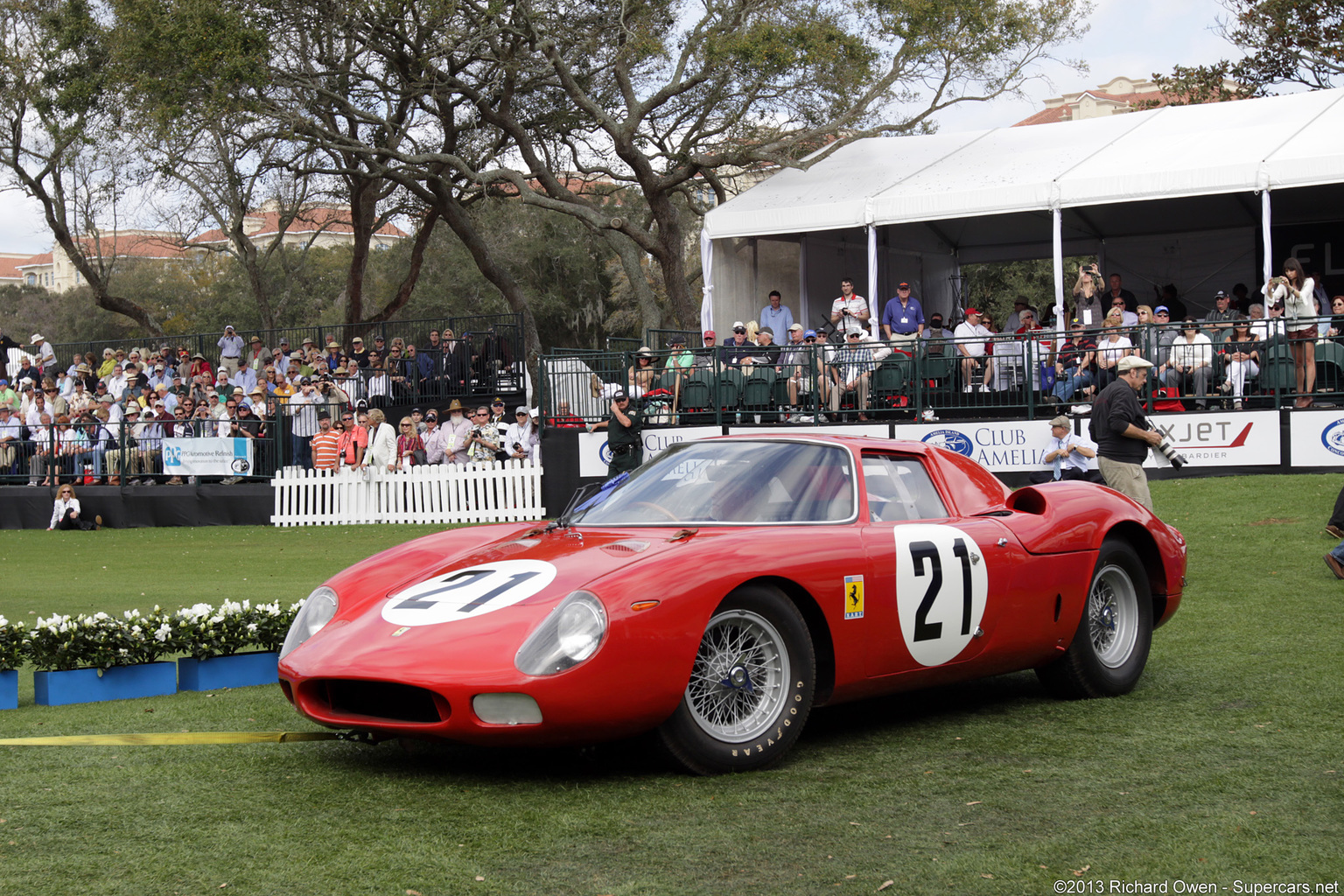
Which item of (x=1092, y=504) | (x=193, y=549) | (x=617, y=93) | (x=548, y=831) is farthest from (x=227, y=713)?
(x=617, y=93)

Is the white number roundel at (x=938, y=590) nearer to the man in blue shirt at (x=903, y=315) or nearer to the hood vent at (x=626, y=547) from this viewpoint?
the hood vent at (x=626, y=547)

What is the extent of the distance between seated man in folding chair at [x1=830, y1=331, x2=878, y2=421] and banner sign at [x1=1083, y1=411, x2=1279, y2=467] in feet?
10.5

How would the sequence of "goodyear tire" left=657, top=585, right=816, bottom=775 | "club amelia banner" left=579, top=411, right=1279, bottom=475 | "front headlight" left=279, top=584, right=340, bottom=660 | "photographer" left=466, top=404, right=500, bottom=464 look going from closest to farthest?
1. "goodyear tire" left=657, top=585, right=816, bottom=775
2. "front headlight" left=279, top=584, right=340, bottom=660
3. "club amelia banner" left=579, top=411, right=1279, bottom=475
4. "photographer" left=466, top=404, right=500, bottom=464

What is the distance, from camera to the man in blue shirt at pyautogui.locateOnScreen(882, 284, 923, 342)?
20.5 m

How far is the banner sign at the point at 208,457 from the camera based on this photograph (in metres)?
22.0

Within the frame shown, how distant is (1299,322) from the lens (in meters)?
16.0

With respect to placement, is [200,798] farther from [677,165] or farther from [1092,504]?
[677,165]

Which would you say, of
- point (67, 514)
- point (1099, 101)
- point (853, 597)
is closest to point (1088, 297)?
point (853, 597)

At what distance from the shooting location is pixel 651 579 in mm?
4734

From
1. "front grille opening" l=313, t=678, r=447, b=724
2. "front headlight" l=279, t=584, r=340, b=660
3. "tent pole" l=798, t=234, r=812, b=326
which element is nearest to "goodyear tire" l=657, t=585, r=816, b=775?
"front grille opening" l=313, t=678, r=447, b=724

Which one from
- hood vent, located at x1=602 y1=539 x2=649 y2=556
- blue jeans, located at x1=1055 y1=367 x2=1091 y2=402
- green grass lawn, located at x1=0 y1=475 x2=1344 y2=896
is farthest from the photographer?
blue jeans, located at x1=1055 y1=367 x2=1091 y2=402

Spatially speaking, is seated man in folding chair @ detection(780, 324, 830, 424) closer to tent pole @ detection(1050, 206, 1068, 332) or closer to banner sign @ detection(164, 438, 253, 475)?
tent pole @ detection(1050, 206, 1068, 332)

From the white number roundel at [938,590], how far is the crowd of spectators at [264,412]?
50.8 feet
